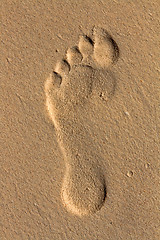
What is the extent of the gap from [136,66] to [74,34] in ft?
1.13

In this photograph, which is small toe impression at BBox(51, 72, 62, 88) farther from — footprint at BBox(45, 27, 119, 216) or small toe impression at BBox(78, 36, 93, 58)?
small toe impression at BBox(78, 36, 93, 58)

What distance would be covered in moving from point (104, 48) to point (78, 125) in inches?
15.4

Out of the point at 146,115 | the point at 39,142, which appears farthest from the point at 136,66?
the point at 39,142

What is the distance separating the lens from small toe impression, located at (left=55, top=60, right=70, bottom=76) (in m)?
1.24

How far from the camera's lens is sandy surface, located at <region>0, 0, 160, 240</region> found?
1.27 m

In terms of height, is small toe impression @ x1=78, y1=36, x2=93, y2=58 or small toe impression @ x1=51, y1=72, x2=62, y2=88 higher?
small toe impression @ x1=78, y1=36, x2=93, y2=58

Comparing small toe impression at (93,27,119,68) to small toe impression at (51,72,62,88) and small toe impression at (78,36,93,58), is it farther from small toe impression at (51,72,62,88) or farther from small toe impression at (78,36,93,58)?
small toe impression at (51,72,62,88)

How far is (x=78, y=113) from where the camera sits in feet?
4.14

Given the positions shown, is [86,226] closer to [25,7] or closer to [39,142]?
[39,142]

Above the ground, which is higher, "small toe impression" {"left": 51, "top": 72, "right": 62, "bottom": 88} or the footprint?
"small toe impression" {"left": 51, "top": 72, "right": 62, "bottom": 88}

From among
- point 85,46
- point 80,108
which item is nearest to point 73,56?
point 85,46

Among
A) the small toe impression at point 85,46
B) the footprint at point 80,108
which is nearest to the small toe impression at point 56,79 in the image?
the footprint at point 80,108

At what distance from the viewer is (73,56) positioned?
1.24 m

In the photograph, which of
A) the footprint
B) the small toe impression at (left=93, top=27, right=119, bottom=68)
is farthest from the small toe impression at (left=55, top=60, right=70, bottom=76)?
the small toe impression at (left=93, top=27, right=119, bottom=68)
